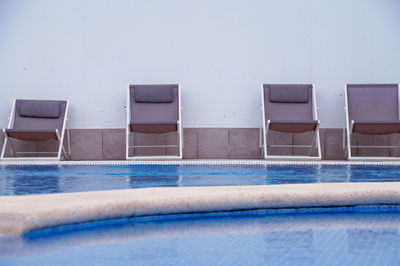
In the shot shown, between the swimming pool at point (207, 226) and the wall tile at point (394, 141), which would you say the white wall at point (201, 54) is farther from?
the swimming pool at point (207, 226)

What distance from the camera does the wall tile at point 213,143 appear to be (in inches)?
234

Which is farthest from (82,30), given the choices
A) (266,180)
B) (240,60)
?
(266,180)

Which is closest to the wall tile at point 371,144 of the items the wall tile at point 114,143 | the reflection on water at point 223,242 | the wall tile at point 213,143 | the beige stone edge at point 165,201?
the wall tile at point 213,143

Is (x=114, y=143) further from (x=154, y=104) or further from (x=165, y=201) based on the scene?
(x=165, y=201)

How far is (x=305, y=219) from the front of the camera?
2084 millimetres

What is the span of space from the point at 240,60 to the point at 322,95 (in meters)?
0.93

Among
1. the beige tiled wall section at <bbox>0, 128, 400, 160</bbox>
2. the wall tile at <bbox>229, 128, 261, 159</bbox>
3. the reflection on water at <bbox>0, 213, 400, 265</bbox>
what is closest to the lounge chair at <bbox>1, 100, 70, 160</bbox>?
the beige tiled wall section at <bbox>0, 128, 400, 160</bbox>

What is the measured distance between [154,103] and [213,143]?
74 centimetres

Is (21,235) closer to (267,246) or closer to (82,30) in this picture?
(267,246)

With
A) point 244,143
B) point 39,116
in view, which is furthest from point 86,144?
point 244,143

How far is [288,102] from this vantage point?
19.0 feet

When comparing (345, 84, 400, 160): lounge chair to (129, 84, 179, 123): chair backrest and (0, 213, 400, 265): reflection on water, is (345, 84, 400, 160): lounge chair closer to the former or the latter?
(129, 84, 179, 123): chair backrest

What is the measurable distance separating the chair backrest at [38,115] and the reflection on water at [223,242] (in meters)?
3.98

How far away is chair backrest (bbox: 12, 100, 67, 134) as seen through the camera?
18.8 ft
